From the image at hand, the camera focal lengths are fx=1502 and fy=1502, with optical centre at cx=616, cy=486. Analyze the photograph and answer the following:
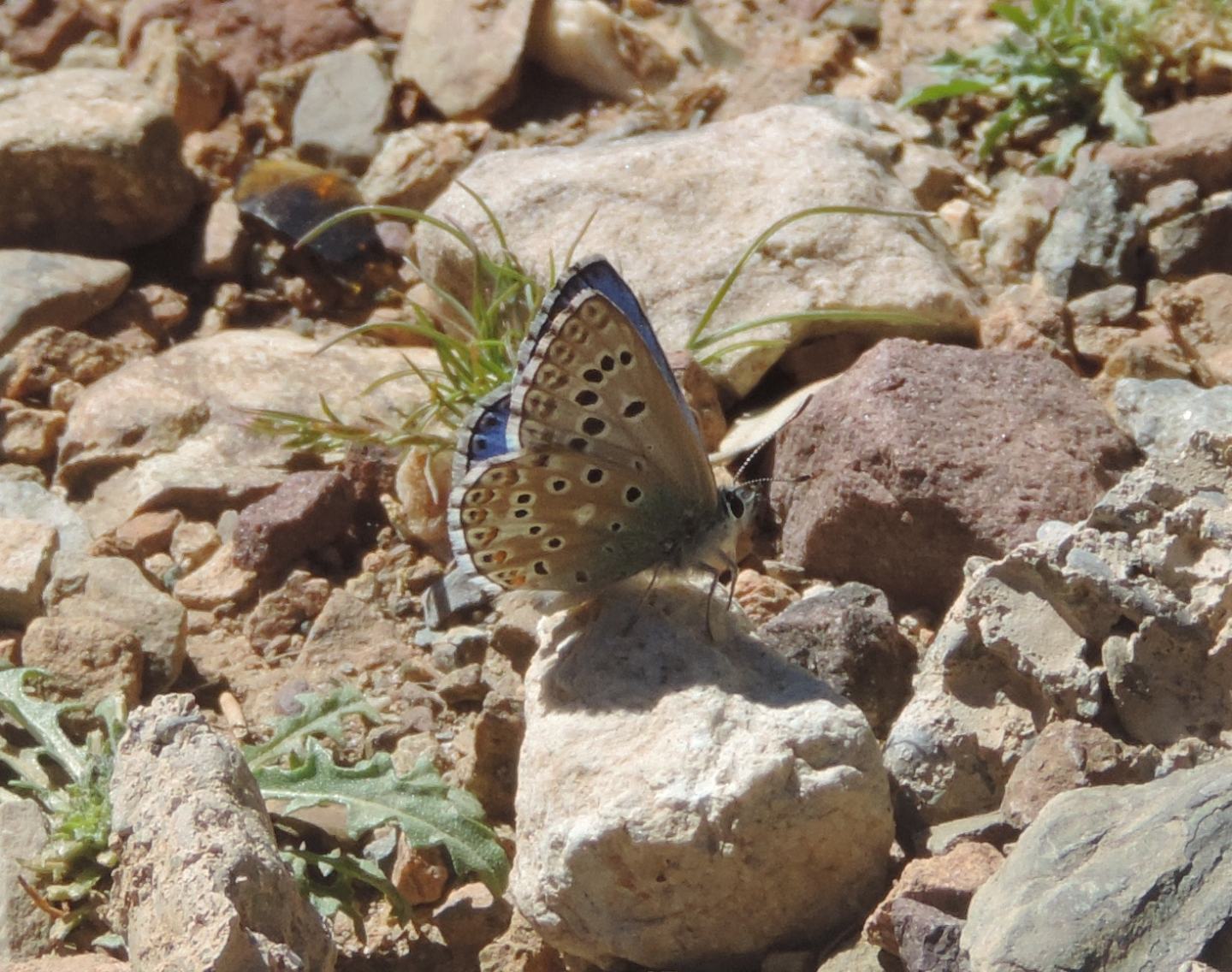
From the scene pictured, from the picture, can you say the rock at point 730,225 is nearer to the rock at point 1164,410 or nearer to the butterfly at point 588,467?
the rock at point 1164,410

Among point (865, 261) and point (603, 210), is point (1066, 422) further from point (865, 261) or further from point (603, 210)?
point (603, 210)

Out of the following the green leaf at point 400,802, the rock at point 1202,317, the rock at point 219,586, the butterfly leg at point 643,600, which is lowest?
the rock at point 219,586

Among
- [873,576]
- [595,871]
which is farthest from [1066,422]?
[595,871]

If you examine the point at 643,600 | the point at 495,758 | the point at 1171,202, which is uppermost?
the point at 1171,202

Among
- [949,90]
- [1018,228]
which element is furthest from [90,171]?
[1018,228]

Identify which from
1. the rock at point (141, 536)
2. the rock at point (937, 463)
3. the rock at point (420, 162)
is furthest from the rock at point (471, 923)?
the rock at point (420, 162)

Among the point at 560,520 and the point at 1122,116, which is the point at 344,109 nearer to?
the point at 1122,116
